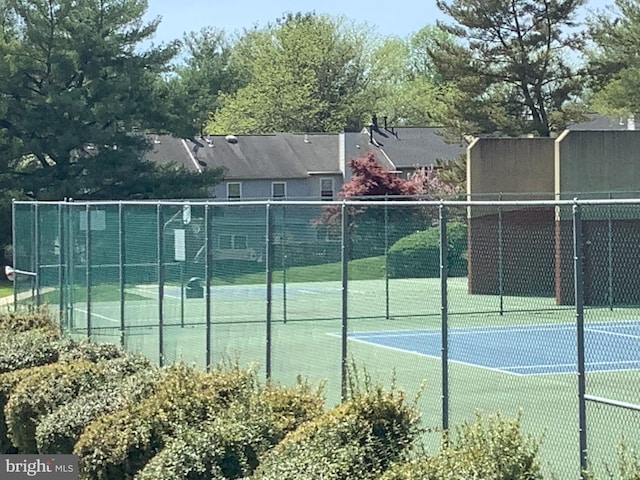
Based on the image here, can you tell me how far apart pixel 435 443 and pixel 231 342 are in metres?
3.97

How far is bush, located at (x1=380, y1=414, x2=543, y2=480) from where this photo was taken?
583 centimetres

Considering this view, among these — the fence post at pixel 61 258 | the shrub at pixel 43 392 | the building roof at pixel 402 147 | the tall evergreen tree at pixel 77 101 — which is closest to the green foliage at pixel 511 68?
the tall evergreen tree at pixel 77 101

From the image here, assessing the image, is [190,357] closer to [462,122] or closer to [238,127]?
[462,122]

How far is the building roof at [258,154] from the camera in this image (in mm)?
58750

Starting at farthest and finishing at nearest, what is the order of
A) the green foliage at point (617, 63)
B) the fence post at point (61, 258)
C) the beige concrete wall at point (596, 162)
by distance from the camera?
the green foliage at point (617, 63), the beige concrete wall at point (596, 162), the fence post at point (61, 258)

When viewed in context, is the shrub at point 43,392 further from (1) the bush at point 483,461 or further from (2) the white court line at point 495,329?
(1) the bush at point 483,461

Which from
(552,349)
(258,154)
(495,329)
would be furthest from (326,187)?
(552,349)

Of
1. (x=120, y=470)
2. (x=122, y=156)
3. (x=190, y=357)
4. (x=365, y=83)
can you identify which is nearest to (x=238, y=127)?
(x=365, y=83)

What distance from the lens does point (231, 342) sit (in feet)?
43.5

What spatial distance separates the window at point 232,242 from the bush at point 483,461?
6902 millimetres

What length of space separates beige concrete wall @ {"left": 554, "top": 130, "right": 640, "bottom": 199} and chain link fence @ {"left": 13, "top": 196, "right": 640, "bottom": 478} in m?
8.57

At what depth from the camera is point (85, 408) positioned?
895 centimetres

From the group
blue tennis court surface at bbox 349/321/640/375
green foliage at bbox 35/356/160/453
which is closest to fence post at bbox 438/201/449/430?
blue tennis court surface at bbox 349/321/640/375

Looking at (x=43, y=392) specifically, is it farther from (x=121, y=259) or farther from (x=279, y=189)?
(x=279, y=189)
